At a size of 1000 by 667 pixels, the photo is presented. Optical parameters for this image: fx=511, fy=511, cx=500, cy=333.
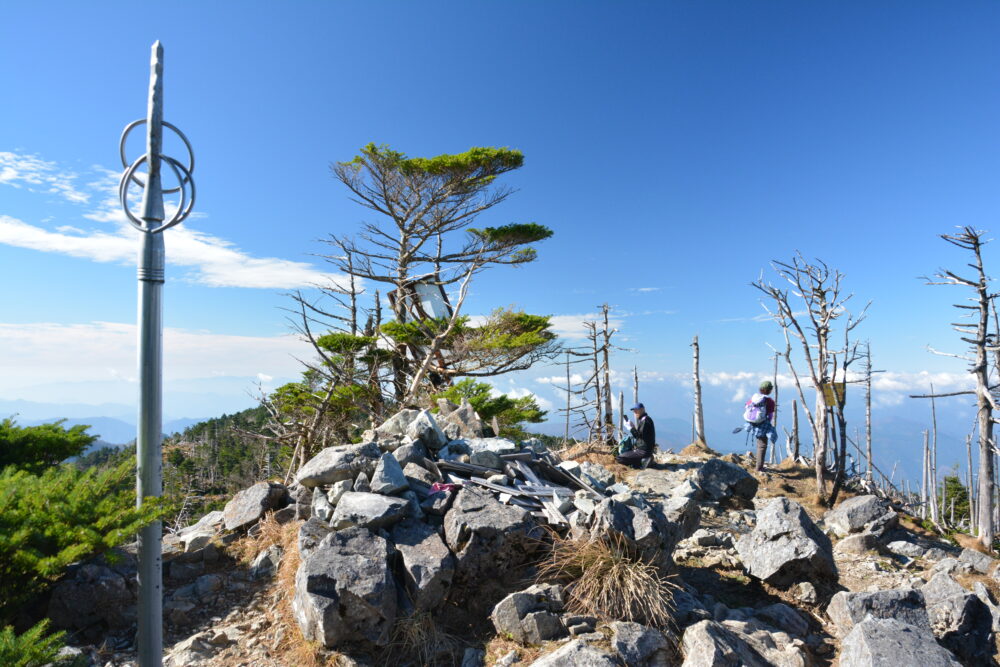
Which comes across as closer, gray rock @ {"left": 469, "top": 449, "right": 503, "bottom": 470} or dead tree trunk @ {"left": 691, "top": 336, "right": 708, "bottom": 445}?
gray rock @ {"left": 469, "top": 449, "right": 503, "bottom": 470}

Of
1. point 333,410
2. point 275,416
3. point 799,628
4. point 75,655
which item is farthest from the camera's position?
point 333,410

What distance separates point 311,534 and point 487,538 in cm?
173

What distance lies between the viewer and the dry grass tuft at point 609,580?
14.6 ft

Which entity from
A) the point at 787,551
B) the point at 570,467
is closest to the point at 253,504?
the point at 570,467

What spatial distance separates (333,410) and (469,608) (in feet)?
34.6

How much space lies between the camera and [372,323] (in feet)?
50.6

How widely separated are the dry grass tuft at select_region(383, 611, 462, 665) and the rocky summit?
0.01 meters

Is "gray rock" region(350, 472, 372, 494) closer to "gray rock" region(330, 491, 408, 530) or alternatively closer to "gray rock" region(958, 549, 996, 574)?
"gray rock" region(330, 491, 408, 530)

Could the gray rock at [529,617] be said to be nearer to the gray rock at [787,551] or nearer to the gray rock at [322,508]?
the gray rock at [322,508]

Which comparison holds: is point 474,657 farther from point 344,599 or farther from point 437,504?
point 437,504

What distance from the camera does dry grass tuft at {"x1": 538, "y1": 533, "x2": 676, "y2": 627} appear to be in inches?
175

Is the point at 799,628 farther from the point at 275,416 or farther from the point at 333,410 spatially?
the point at 333,410

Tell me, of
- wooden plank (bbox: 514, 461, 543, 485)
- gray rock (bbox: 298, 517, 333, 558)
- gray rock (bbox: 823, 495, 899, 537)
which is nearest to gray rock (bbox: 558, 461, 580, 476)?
wooden plank (bbox: 514, 461, 543, 485)

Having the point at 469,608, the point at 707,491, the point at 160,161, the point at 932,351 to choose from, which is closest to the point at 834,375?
the point at 932,351
